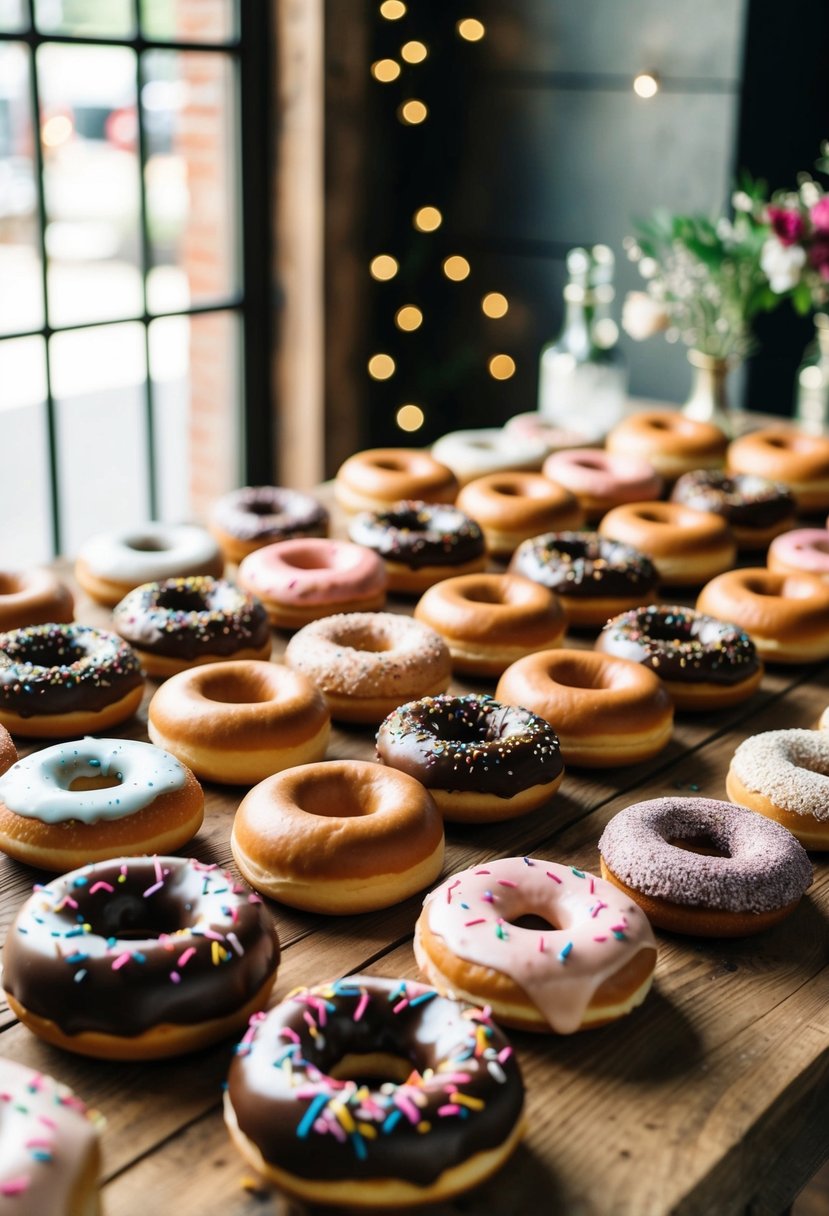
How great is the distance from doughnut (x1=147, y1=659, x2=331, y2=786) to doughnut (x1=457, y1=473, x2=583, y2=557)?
0.78m

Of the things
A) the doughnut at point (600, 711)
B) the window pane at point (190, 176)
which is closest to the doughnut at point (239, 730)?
the doughnut at point (600, 711)

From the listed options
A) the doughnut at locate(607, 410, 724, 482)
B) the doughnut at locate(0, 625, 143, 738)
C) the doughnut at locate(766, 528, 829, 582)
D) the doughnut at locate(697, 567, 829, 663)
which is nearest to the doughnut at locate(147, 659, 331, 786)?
the doughnut at locate(0, 625, 143, 738)

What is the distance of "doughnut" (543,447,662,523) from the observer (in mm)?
2449

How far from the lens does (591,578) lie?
2020 mm

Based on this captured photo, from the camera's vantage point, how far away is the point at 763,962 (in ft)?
4.12

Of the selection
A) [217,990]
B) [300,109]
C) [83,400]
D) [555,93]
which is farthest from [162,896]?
[555,93]

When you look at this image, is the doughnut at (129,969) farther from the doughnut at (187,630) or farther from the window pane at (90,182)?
the window pane at (90,182)

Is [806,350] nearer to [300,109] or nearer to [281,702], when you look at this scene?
[300,109]

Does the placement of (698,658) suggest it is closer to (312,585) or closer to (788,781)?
(788,781)

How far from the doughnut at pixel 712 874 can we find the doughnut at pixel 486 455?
1.30 metres

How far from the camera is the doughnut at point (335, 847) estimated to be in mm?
1265

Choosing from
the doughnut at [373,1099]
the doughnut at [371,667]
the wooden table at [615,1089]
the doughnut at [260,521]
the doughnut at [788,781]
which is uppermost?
the doughnut at [260,521]

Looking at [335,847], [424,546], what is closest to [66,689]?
[335,847]

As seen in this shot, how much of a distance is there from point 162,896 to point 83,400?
8.10 feet
